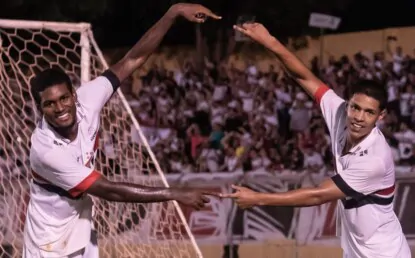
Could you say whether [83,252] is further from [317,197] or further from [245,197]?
[317,197]

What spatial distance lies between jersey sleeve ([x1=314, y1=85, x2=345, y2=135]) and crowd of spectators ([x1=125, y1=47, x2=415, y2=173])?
474 centimetres

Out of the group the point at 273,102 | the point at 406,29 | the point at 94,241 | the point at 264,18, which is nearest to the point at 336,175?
the point at 94,241

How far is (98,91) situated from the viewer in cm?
662

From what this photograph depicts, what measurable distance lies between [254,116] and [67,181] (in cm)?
849

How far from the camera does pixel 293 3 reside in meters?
19.1

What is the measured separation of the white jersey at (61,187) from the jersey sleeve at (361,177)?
4.98 ft

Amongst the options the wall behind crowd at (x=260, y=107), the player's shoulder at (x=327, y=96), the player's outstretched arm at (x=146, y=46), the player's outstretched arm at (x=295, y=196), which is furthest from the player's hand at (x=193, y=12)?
the wall behind crowd at (x=260, y=107)

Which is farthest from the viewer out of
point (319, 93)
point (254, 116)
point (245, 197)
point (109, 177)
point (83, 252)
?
point (254, 116)

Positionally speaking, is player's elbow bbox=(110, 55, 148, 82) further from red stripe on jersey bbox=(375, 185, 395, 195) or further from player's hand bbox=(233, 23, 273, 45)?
red stripe on jersey bbox=(375, 185, 395, 195)

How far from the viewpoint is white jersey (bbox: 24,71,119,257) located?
6102 millimetres

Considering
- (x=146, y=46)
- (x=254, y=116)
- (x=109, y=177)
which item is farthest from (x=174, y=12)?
(x=254, y=116)

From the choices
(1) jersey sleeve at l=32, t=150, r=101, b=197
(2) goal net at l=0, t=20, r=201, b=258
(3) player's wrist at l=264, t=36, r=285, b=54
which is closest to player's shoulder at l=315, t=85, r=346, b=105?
(3) player's wrist at l=264, t=36, r=285, b=54

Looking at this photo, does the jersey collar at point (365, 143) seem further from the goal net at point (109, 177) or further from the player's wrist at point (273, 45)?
the goal net at point (109, 177)

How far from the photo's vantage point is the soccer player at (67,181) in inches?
239
